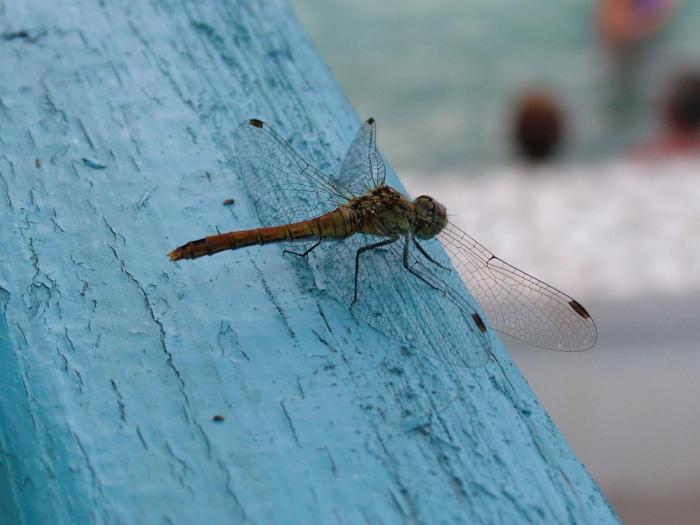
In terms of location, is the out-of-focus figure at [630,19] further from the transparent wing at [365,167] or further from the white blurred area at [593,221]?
the transparent wing at [365,167]

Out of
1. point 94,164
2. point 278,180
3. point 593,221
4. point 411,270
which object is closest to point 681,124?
point 593,221

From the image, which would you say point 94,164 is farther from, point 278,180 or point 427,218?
point 427,218

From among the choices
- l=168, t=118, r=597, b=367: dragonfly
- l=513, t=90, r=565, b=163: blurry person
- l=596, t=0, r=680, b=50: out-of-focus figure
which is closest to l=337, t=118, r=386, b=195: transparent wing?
l=168, t=118, r=597, b=367: dragonfly

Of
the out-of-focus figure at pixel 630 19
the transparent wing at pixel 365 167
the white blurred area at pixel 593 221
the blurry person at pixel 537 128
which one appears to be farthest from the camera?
the out-of-focus figure at pixel 630 19

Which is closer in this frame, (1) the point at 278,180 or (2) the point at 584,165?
(1) the point at 278,180

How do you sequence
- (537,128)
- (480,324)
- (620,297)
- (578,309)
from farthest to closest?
(537,128)
(620,297)
(578,309)
(480,324)

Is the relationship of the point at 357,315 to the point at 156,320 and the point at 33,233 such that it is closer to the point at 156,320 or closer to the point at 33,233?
the point at 156,320

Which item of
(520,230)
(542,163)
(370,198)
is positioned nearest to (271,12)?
(370,198)

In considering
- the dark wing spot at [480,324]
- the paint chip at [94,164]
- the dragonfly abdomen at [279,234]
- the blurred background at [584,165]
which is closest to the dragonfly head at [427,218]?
the dragonfly abdomen at [279,234]
